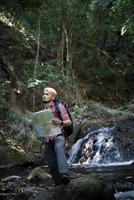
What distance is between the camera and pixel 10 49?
19656 millimetres

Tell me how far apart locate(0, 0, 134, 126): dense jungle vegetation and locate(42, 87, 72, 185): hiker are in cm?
1002

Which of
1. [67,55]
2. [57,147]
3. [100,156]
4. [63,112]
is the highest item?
[67,55]

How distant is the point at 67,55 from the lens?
23.5m

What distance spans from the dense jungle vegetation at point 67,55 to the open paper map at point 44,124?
394 inches

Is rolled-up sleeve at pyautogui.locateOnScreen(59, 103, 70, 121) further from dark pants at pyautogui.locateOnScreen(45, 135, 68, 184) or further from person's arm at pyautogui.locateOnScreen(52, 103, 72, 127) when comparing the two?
dark pants at pyautogui.locateOnScreen(45, 135, 68, 184)

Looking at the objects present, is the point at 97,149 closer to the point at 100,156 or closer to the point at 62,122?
the point at 100,156

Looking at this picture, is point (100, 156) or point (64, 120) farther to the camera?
point (100, 156)

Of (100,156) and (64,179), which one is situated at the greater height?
(64,179)

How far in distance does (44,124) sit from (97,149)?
7360 mm

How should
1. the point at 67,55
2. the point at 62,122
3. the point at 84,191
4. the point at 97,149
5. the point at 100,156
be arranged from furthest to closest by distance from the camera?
the point at 67,55, the point at 97,149, the point at 100,156, the point at 62,122, the point at 84,191

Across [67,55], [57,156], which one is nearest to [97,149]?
[57,156]

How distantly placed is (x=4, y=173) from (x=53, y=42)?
13.3 m

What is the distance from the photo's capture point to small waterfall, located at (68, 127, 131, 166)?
1355 cm

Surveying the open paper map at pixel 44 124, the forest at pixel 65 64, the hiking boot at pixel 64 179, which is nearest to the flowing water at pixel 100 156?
the forest at pixel 65 64
